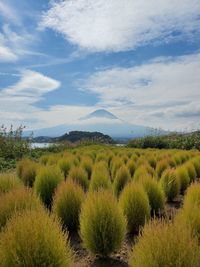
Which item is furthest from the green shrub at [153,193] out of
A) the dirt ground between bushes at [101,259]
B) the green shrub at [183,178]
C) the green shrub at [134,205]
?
the green shrub at [183,178]

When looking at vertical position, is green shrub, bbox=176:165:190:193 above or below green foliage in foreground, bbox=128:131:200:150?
below

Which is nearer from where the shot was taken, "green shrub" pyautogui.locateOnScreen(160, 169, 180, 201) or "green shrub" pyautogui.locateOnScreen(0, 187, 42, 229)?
"green shrub" pyautogui.locateOnScreen(0, 187, 42, 229)

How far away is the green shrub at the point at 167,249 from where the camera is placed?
2771 mm

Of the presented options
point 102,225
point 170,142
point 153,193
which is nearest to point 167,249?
point 102,225

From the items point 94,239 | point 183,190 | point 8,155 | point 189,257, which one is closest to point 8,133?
point 8,155

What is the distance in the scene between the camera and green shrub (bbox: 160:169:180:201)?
7148 millimetres

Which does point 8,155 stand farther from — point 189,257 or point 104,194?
point 189,257

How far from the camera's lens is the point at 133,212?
502 centimetres

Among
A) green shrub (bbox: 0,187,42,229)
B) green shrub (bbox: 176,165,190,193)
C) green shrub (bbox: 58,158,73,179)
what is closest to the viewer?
green shrub (bbox: 0,187,42,229)

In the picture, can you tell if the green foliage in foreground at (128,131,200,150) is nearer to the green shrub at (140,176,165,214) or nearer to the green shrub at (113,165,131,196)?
the green shrub at (113,165,131,196)

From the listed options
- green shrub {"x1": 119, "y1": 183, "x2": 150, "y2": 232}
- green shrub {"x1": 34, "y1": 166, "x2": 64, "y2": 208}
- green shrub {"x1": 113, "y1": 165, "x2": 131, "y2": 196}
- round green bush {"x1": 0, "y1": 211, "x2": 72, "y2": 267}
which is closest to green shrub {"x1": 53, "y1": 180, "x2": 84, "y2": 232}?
green shrub {"x1": 119, "y1": 183, "x2": 150, "y2": 232}

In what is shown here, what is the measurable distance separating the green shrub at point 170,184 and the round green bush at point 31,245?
438 centimetres

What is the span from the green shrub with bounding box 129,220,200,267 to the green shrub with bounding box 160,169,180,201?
424 cm

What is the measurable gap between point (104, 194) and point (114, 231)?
0.45 meters
